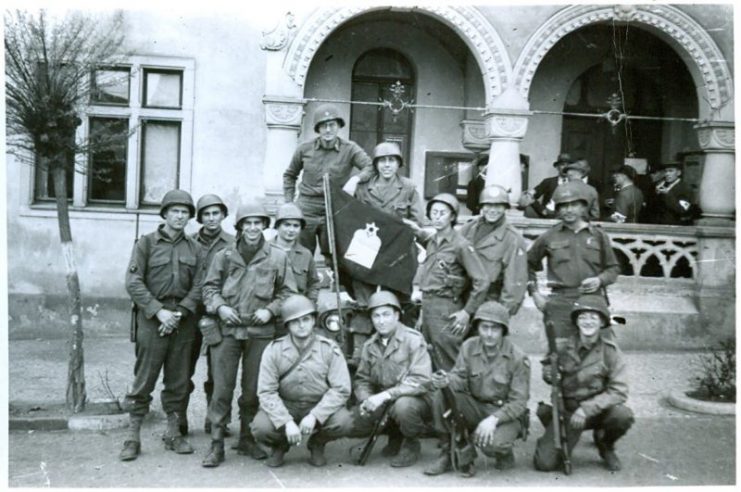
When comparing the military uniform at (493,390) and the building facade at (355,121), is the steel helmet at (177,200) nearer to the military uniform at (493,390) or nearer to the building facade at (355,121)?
the military uniform at (493,390)

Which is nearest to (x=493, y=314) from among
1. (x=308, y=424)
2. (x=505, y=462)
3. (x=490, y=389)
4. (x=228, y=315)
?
(x=490, y=389)

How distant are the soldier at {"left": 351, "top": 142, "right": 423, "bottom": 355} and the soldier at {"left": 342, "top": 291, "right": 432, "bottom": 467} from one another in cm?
78

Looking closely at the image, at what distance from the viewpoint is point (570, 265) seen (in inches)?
268

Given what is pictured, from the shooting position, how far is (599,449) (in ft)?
20.2

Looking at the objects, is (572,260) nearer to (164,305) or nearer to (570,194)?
(570,194)

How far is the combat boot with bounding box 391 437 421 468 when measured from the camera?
602cm

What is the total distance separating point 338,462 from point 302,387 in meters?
0.68

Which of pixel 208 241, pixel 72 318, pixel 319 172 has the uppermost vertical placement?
pixel 319 172

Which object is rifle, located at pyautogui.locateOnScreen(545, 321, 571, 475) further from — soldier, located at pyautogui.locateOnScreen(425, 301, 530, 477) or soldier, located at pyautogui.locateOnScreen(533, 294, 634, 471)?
soldier, located at pyautogui.locateOnScreen(425, 301, 530, 477)

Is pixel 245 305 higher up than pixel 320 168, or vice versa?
pixel 320 168

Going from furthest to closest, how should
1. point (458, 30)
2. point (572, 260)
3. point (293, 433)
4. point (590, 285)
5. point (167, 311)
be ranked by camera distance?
point (458, 30), point (572, 260), point (590, 285), point (167, 311), point (293, 433)

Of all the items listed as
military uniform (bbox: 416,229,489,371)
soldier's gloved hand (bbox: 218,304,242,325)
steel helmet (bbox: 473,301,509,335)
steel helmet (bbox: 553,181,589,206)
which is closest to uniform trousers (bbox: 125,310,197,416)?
soldier's gloved hand (bbox: 218,304,242,325)

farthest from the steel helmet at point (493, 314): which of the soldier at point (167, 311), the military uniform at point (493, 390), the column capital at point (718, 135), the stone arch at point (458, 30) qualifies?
the column capital at point (718, 135)

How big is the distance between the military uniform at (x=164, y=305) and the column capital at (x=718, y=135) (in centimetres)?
752
